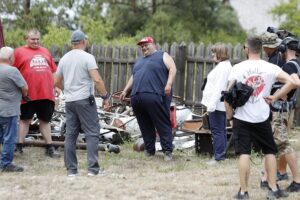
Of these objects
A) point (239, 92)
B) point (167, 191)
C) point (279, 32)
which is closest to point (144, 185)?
point (167, 191)

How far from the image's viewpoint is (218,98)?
9.30 m

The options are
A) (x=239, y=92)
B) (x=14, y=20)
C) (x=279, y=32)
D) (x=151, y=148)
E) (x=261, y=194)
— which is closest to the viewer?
(x=239, y=92)

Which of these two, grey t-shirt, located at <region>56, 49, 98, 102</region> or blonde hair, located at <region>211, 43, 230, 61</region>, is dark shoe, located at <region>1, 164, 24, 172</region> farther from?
blonde hair, located at <region>211, 43, 230, 61</region>

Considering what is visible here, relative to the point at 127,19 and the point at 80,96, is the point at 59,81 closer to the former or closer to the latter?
the point at 80,96

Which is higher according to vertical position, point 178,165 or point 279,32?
point 279,32

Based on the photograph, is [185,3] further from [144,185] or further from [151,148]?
[144,185]

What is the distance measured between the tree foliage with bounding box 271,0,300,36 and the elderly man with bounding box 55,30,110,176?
59.7 ft

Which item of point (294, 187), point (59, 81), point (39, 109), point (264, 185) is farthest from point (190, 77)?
point (294, 187)

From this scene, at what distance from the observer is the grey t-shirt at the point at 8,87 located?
8.48 metres

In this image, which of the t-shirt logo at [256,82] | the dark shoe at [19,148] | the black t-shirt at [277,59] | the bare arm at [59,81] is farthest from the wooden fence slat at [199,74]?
the t-shirt logo at [256,82]

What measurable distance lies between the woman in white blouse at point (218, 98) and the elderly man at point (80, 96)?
1.89 m

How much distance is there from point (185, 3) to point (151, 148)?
1612 cm

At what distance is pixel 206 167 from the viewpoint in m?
9.16

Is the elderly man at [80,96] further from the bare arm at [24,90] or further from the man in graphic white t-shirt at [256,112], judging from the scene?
the man in graphic white t-shirt at [256,112]
